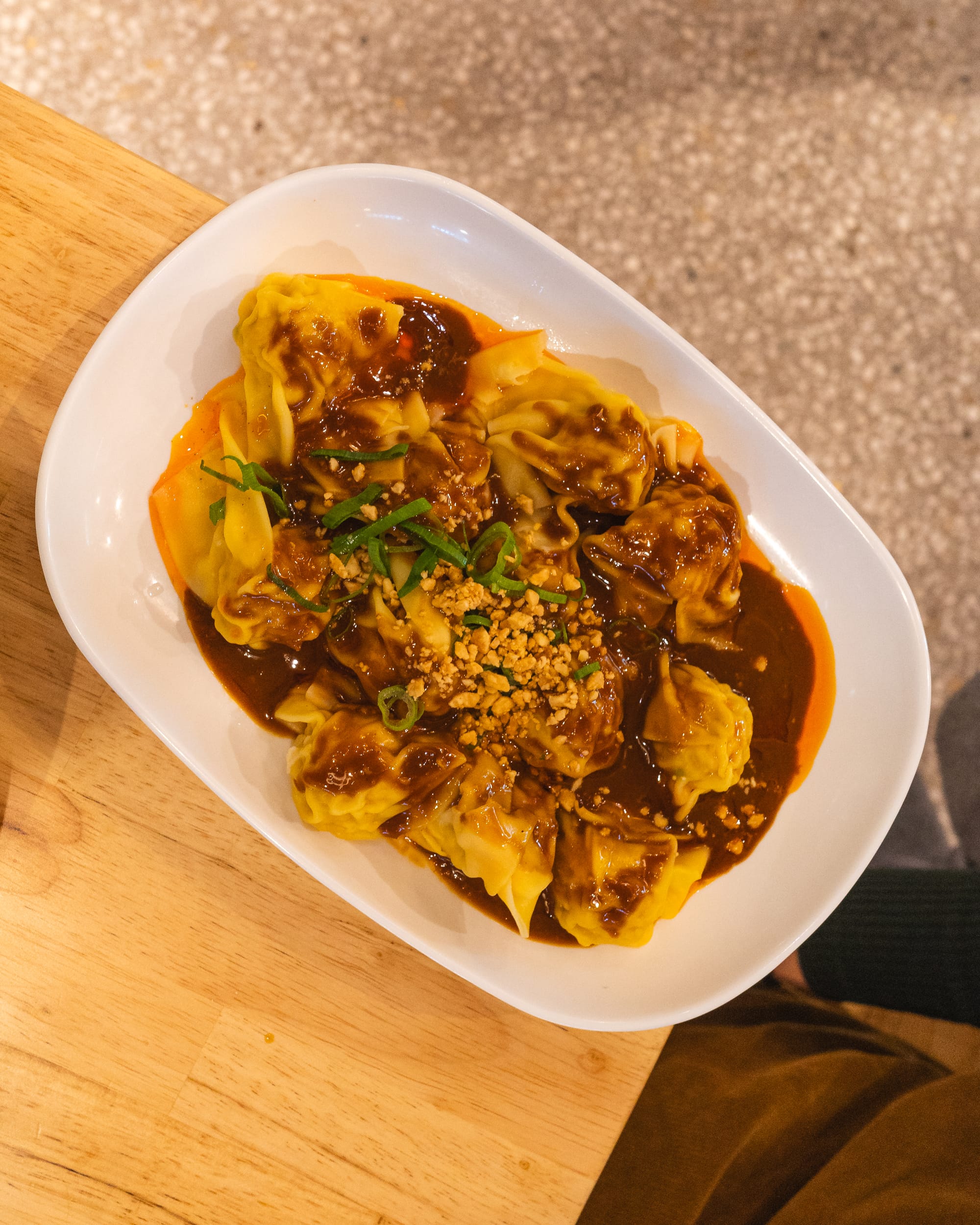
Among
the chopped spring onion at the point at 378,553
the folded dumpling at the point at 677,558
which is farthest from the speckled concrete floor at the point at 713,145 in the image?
the chopped spring onion at the point at 378,553

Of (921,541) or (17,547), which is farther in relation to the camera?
(921,541)

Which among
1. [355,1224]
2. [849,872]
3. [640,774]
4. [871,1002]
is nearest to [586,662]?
[640,774]

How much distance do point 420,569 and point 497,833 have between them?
2.70 feet

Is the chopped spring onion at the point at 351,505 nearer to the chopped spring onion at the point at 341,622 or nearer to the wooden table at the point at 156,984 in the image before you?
the chopped spring onion at the point at 341,622

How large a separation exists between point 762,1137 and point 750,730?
1741 millimetres

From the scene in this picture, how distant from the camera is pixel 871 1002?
3.71 m

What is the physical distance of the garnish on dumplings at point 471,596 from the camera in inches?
97.3

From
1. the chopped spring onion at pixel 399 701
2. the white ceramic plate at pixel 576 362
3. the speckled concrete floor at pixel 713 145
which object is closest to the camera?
the white ceramic plate at pixel 576 362

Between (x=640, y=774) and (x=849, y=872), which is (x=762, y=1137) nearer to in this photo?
(x=849, y=872)

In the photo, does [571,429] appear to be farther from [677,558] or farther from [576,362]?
[677,558]

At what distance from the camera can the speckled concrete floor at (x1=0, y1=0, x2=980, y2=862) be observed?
11.6 ft

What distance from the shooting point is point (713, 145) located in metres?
3.84

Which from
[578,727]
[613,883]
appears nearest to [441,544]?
[578,727]

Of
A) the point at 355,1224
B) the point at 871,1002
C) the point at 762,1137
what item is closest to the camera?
the point at 355,1224
